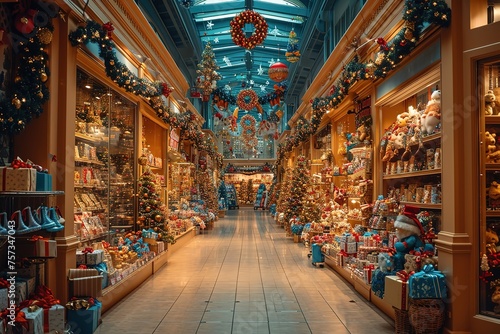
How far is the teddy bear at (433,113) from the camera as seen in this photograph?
17.3ft

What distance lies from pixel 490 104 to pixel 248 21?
209 inches

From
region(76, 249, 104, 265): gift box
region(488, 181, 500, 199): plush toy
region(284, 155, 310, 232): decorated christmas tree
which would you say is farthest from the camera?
region(284, 155, 310, 232): decorated christmas tree

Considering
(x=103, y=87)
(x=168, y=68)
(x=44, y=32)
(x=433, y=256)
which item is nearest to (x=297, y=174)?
(x=168, y=68)

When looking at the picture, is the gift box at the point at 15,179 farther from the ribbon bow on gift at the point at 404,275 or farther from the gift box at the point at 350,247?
the gift box at the point at 350,247

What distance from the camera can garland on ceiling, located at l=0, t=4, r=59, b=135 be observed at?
4.17 m

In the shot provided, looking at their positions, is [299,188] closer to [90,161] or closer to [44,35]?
[90,161]

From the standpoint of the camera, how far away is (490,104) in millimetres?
4586

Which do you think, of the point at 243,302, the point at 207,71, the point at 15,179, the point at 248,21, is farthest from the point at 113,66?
the point at 207,71

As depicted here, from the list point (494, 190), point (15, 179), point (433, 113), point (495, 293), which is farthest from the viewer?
point (433, 113)

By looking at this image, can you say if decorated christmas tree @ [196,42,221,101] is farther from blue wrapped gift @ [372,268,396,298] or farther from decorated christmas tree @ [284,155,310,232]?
blue wrapped gift @ [372,268,396,298]

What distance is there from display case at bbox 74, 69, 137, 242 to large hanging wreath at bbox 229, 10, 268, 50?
7.81ft

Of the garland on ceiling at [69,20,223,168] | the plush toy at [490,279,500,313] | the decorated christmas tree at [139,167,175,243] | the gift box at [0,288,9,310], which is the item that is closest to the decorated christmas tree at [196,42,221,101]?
the garland on ceiling at [69,20,223,168]

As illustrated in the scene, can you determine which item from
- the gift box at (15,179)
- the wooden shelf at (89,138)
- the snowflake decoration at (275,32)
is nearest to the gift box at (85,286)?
the gift box at (15,179)

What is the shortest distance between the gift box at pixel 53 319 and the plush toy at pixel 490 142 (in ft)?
13.4
